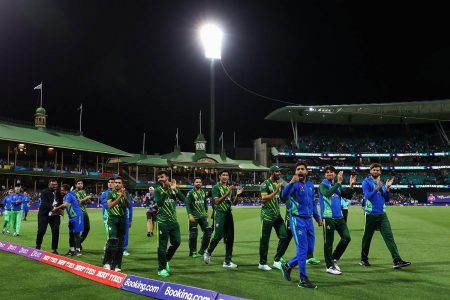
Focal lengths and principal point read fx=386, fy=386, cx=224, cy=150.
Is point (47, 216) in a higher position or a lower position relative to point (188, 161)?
lower

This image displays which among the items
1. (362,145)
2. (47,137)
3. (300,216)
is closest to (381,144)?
(362,145)

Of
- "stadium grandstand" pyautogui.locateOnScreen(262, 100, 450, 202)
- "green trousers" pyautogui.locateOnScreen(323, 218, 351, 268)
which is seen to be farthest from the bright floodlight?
"green trousers" pyautogui.locateOnScreen(323, 218, 351, 268)

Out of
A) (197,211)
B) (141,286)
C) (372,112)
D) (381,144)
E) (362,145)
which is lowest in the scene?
(141,286)

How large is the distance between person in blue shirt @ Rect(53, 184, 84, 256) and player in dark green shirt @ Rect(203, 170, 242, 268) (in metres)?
4.31

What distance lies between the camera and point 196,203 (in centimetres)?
1120

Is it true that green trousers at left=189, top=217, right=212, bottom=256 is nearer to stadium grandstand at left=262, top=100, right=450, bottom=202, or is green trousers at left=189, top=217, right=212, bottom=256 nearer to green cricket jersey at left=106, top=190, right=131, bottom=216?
green cricket jersey at left=106, top=190, right=131, bottom=216

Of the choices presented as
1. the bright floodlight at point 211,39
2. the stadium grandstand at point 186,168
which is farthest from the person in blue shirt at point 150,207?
the stadium grandstand at point 186,168

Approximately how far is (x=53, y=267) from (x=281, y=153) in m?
75.1

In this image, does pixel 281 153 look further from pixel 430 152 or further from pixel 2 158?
pixel 2 158

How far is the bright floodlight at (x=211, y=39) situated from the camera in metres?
43.7

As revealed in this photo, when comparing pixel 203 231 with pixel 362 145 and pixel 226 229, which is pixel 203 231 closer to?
pixel 226 229

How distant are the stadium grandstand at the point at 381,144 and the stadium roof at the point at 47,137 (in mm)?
36548

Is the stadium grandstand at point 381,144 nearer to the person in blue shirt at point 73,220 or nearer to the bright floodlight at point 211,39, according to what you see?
the bright floodlight at point 211,39

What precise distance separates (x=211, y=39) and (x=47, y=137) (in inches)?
1296
